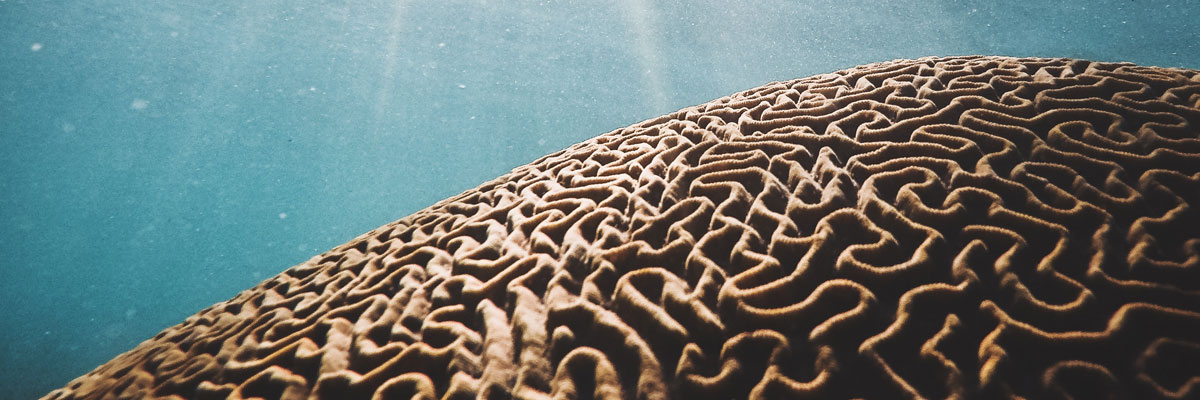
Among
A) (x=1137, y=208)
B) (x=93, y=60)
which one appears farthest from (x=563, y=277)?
(x=93, y=60)

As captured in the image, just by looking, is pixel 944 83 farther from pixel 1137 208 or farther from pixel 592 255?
pixel 592 255

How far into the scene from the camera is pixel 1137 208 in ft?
5.19

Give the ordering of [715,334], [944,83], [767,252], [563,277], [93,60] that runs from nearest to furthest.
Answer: [715,334] < [767,252] < [563,277] < [944,83] < [93,60]

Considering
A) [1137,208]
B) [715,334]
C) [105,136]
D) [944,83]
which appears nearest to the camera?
[715,334]

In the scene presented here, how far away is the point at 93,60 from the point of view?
36.7 m

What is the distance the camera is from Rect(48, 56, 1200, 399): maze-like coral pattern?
127 centimetres

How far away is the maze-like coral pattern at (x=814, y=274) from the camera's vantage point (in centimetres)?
127

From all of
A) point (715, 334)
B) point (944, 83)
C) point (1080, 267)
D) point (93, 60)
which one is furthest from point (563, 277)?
point (93, 60)

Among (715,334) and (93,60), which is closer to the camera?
(715,334)

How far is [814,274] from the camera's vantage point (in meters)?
1.57

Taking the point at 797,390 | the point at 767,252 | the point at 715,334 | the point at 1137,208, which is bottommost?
the point at 797,390

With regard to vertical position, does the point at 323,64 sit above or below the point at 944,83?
above

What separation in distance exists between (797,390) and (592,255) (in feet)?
3.08

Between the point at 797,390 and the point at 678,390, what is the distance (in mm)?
311
